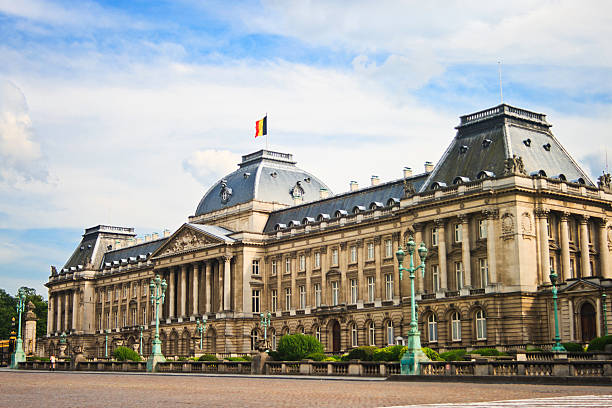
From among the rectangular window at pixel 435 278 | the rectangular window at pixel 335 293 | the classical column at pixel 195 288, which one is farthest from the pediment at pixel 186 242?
the rectangular window at pixel 435 278

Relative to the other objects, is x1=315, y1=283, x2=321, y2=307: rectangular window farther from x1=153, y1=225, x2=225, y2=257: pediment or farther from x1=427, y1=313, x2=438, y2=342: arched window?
x1=427, y1=313, x2=438, y2=342: arched window

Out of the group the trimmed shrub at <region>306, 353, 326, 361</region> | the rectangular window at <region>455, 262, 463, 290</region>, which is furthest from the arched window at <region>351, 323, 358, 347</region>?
the trimmed shrub at <region>306, 353, 326, 361</region>

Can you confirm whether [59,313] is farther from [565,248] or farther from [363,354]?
[565,248]

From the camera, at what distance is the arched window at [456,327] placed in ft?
240

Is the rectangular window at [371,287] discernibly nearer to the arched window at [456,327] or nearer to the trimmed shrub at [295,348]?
the arched window at [456,327]

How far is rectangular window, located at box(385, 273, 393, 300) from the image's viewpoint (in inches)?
3386

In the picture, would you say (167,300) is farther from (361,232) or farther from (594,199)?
(594,199)

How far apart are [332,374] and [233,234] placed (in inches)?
2190

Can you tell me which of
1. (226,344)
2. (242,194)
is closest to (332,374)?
(226,344)

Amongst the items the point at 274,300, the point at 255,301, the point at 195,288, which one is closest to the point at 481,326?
the point at 274,300

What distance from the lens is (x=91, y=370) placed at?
237 feet

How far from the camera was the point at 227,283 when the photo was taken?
102438 millimetres

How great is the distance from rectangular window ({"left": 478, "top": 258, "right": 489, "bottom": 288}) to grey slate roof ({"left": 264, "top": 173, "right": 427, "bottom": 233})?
14286mm

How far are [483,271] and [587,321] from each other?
34.1 feet
